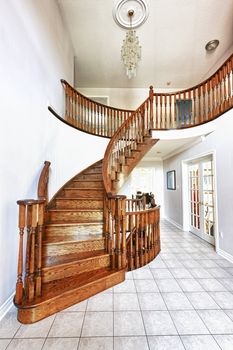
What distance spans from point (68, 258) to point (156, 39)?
5.26 m

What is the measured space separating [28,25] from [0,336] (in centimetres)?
350

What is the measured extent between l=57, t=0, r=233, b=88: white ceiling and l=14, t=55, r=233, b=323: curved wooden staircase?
1540 millimetres

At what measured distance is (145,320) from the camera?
64.5 inches

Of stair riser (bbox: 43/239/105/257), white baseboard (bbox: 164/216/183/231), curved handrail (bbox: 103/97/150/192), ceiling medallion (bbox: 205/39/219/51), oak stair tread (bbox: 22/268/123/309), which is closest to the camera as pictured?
oak stair tread (bbox: 22/268/123/309)

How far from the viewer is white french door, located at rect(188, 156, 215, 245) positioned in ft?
12.9

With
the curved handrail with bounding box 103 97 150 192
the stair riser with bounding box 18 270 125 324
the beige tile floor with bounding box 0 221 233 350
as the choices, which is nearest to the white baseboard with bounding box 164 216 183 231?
the beige tile floor with bounding box 0 221 233 350

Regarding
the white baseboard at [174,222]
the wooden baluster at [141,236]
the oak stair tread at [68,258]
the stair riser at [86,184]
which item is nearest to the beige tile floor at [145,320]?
the wooden baluster at [141,236]

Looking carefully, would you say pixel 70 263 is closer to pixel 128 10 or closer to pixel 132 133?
A: pixel 132 133

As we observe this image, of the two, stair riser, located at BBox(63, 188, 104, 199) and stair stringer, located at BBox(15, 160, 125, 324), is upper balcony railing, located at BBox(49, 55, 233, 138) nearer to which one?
stair riser, located at BBox(63, 188, 104, 199)

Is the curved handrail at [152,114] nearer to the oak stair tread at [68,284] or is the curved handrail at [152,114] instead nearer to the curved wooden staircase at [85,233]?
the curved wooden staircase at [85,233]

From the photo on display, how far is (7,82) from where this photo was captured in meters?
1.83

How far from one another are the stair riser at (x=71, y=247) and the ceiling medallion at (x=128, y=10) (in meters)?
4.51

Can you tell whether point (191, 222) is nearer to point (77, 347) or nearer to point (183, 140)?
point (183, 140)

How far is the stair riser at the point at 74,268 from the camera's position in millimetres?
1937
